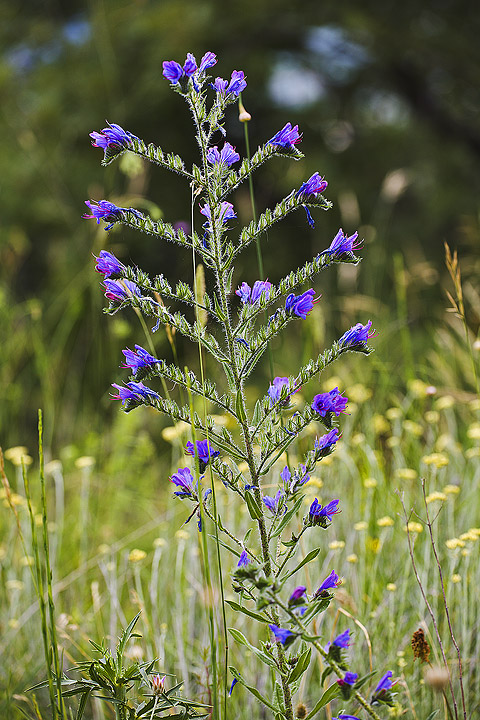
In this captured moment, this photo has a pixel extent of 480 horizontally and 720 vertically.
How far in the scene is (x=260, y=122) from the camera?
7.13 metres

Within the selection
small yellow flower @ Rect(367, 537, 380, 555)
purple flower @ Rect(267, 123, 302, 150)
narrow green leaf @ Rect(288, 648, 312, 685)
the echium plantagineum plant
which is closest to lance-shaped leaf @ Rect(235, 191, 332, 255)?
the echium plantagineum plant

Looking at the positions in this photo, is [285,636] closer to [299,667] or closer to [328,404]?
[299,667]

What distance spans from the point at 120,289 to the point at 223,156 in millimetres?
359

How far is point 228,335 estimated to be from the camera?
1317 millimetres

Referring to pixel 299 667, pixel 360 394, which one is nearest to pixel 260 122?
pixel 360 394

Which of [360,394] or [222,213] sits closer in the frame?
[222,213]

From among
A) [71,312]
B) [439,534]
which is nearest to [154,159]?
[439,534]

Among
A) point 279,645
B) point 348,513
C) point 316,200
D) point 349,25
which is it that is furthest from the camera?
point 349,25

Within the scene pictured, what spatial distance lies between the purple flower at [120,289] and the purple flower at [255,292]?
235 mm

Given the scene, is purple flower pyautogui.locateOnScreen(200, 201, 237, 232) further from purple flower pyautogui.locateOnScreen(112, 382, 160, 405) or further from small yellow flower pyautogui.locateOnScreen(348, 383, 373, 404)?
small yellow flower pyautogui.locateOnScreen(348, 383, 373, 404)

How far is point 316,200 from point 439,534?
1607 mm

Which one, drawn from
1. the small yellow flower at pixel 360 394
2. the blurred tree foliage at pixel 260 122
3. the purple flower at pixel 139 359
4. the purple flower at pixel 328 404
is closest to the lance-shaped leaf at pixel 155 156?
the purple flower at pixel 139 359

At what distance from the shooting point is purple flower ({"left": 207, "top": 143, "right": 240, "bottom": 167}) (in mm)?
1336

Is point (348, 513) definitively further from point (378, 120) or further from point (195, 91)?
point (378, 120)
